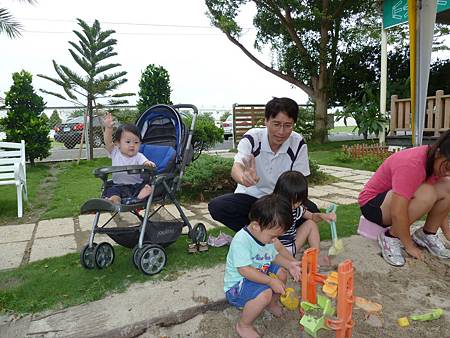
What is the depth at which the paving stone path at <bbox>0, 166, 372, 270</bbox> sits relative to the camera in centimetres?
306

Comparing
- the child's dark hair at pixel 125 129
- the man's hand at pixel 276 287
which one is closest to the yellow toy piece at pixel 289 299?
the man's hand at pixel 276 287

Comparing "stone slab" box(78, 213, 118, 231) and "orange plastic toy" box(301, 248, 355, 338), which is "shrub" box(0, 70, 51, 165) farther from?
"orange plastic toy" box(301, 248, 355, 338)

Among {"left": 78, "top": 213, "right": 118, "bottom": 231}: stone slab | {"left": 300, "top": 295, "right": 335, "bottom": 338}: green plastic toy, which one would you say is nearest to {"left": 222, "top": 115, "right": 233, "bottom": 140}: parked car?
{"left": 78, "top": 213, "right": 118, "bottom": 231}: stone slab

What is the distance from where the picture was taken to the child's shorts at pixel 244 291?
6.13 feet

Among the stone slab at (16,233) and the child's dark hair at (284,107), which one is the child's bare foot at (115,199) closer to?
the child's dark hair at (284,107)

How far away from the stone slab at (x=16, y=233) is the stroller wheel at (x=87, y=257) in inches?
48.2

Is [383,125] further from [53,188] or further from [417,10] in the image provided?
[53,188]

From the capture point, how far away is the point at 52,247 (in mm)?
3217

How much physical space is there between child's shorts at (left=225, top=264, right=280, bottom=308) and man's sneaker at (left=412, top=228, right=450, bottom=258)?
169 cm

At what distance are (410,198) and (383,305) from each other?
0.78m

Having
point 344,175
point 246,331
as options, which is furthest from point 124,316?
point 344,175

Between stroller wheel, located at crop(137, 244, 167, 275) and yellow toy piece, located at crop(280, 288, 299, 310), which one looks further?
stroller wheel, located at crop(137, 244, 167, 275)

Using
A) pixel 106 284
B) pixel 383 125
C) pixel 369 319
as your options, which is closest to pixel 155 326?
pixel 106 284

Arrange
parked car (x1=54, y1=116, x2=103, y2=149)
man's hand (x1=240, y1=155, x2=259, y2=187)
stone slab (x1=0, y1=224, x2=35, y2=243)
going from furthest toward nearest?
parked car (x1=54, y1=116, x2=103, y2=149) → stone slab (x1=0, y1=224, x2=35, y2=243) → man's hand (x1=240, y1=155, x2=259, y2=187)
